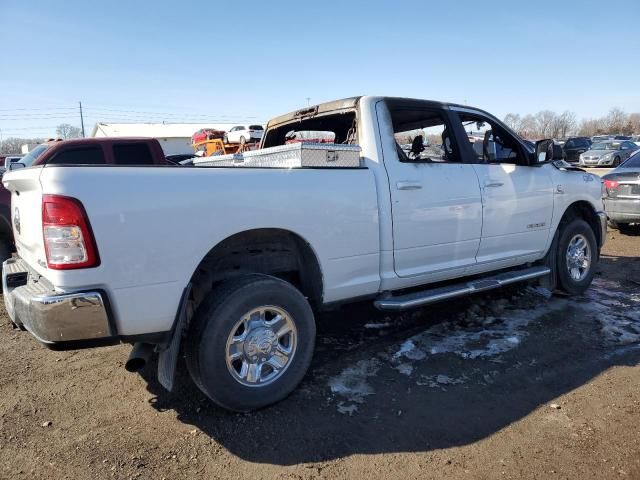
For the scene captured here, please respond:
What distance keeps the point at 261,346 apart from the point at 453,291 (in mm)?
1781

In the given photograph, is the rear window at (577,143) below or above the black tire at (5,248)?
above

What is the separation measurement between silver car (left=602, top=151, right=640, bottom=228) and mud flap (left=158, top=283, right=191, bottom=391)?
8.09m

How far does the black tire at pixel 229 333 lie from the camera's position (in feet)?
9.77

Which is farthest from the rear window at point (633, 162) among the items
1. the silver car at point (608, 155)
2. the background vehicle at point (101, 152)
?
the silver car at point (608, 155)

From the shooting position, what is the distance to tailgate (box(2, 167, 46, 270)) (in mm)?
2701

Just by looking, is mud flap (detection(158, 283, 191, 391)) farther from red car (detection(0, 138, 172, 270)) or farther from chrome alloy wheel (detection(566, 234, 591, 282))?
red car (detection(0, 138, 172, 270))

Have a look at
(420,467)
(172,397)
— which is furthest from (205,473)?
(420,467)

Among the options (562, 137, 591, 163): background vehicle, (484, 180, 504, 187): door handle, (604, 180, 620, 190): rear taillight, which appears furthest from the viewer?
(562, 137, 591, 163): background vehicle

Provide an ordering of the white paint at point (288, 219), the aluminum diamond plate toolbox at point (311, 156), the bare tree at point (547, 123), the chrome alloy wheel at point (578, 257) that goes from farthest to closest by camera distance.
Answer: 1. the bare tree at point (547, 123)
2. the chrome alloy wheel at point (578, 257)
3. the aluminum diamond plate toolbox at point (311, 156)
4. the white paint at point (288, 219)

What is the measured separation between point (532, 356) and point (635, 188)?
6.38 meters

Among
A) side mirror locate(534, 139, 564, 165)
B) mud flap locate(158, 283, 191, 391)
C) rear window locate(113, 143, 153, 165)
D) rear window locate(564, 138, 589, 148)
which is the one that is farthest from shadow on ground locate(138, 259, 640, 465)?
rear window locate(564, 138, 589, 148)

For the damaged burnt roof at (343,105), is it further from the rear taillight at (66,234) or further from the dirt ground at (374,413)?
the rear taillight at (66,234)

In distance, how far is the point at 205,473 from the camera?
265cm

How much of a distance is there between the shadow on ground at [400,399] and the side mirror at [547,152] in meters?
1.68
